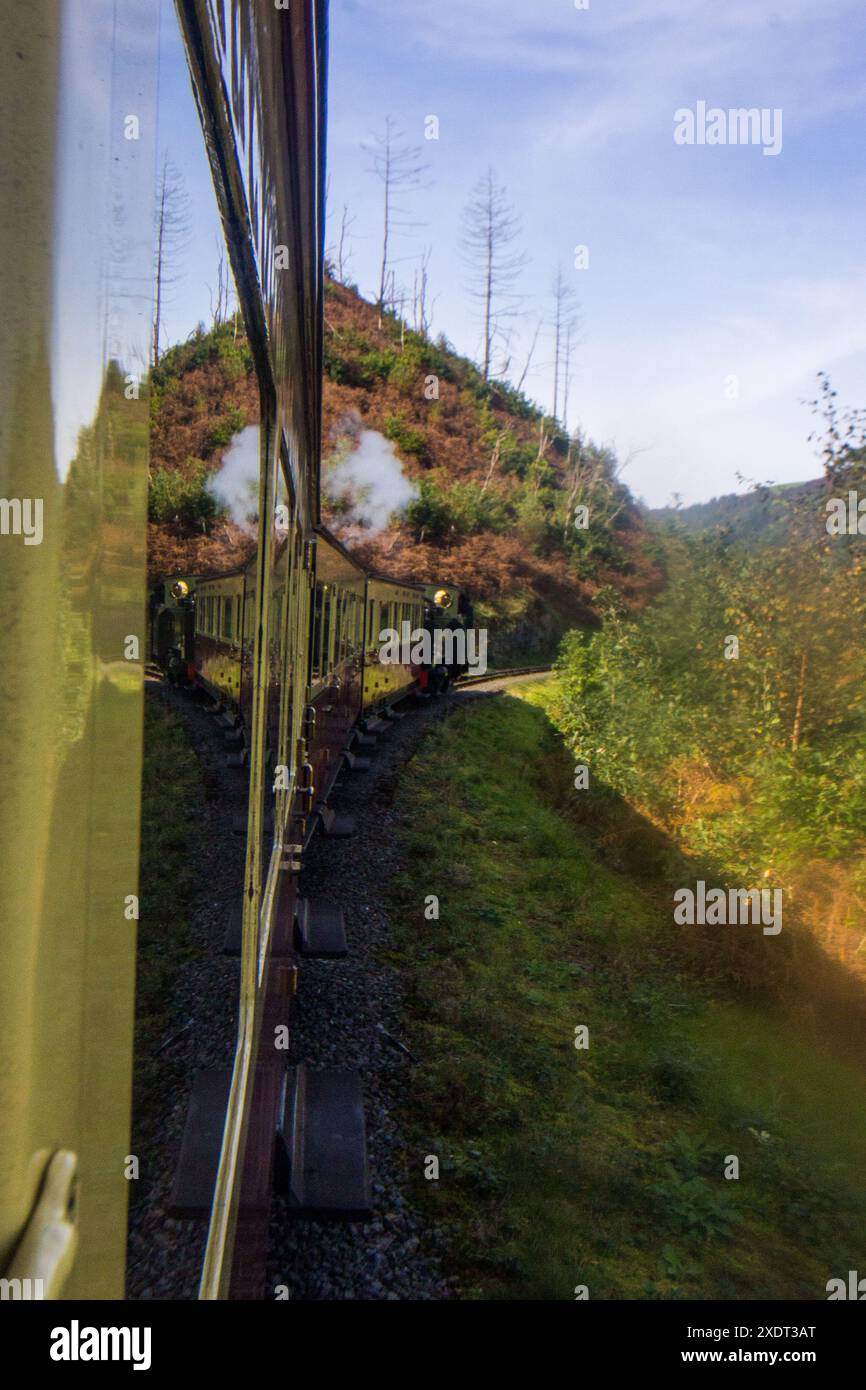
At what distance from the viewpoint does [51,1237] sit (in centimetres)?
51

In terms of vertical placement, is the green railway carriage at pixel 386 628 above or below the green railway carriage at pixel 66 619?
above

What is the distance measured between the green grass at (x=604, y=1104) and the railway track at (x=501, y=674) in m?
15.1

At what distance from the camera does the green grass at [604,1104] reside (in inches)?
180

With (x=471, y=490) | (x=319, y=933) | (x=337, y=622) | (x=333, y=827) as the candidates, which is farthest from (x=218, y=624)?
(x=471, y=490)

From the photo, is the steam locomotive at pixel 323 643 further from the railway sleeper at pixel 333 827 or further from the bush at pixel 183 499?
the railway sleeper at pixel 333 827

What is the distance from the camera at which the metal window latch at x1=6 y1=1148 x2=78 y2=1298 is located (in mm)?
496

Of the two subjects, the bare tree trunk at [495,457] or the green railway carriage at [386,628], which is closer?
the green railway carriage at [386,628]

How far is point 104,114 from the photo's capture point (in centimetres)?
55

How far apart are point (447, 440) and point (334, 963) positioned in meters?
44.2

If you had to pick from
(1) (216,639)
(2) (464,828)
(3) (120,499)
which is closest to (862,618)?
(2) (464,828)

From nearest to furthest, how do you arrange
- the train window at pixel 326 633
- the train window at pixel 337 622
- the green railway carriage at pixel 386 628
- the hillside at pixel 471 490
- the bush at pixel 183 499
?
1. the bush at pixel 183 499
2. the train window at pixel 326 633
3. the train window at pixel 337 622
4. the green railway carriage at pixel 386 628
5. the hillside at pixel 471 490

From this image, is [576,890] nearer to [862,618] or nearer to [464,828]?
[464,828]

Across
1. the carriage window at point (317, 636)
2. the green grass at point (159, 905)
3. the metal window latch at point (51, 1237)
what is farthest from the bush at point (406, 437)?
the metal window latch at point (51, 1237)
